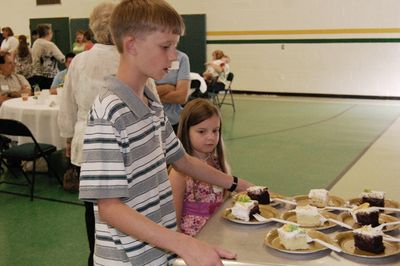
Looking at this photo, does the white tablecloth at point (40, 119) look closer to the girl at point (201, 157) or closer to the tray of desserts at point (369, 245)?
the girl at point (201, 157)

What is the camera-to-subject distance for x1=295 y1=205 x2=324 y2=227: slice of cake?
1.64 meters

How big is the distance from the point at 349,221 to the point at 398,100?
29.4 feet

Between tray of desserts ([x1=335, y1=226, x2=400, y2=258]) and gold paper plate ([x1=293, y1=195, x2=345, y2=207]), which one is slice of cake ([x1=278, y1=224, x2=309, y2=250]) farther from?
gold paper plate ([x1=293, y1=195, x2=345, y2=207])

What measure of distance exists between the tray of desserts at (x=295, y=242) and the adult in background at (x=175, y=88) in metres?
2.19

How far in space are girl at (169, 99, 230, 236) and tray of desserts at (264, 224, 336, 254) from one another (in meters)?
0.75

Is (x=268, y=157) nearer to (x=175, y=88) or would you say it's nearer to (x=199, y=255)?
(x=175, y=88)

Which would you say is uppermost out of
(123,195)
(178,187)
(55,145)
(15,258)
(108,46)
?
(108,46)

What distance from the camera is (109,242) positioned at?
1.56 m

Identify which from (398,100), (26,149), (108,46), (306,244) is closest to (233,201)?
(306,244)

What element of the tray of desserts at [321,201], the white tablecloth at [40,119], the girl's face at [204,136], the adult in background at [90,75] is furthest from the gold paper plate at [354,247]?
the white tablecloth at [40,119]

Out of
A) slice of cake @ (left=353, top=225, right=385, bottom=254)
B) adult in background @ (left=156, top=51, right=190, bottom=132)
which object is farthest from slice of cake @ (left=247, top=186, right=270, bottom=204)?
adult in background @ (left=156, top=51, right=190, bottom=132)

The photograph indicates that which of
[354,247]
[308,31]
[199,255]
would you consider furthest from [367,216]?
[308,31]

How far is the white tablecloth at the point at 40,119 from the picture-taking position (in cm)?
509

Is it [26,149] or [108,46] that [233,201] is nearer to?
[108,46]
